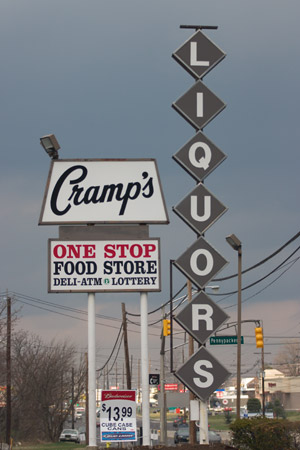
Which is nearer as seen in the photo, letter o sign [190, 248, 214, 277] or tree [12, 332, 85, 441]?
letter o sign [190, 248, 214, 277]

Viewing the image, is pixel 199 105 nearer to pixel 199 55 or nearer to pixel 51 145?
pixel 199 55

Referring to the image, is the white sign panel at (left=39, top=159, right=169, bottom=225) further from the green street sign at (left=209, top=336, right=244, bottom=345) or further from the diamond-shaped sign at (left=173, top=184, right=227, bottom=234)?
the green street sign at (left=209, top=336, right=244, bottom=345)

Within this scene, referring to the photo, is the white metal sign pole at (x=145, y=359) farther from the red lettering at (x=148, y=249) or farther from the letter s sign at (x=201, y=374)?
the letter s sign at (x=201, y=374)

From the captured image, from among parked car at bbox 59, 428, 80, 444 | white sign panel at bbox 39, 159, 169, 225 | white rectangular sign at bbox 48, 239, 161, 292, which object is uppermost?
white sign panel at bbox 39, 159, 169, 225

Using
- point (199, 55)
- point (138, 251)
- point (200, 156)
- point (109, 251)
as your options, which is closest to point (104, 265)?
point (109, 251)

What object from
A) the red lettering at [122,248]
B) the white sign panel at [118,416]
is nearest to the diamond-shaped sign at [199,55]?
the red lettering at [122,248]

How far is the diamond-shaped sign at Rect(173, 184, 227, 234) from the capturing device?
1180 cm

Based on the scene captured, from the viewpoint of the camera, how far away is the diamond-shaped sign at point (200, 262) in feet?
38.2

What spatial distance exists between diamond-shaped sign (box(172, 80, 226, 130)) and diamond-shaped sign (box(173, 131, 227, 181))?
35cm

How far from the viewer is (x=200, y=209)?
11906mm

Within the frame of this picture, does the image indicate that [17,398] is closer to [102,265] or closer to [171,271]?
[171,271]

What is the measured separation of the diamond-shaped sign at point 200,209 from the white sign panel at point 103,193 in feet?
18.0

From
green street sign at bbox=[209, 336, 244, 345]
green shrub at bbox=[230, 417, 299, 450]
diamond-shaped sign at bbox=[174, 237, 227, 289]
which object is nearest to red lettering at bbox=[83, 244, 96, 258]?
diamond-shaped sign at bbox=[174, 237, 227, 289]

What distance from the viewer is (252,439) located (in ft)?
63.4
